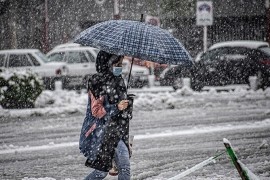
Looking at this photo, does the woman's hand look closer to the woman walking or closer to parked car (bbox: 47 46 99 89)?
the woman walking

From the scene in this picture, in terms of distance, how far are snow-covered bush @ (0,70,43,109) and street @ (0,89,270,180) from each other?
1.30 meters

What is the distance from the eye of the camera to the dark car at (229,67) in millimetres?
17719

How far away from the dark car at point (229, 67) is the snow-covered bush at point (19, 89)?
6134 millimetres

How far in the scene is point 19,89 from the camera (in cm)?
1393

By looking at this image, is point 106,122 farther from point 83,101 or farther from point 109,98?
point 83,101

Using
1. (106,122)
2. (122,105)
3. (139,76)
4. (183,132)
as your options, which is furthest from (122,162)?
(139,76)

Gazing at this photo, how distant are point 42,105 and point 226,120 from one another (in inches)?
223

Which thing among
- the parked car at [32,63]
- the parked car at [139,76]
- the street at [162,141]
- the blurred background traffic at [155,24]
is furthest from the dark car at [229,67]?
the parked car at [32,63]

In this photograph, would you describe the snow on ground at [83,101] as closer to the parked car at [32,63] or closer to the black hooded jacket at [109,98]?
the parked car at [32,63]

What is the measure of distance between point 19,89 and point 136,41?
995 centimetres

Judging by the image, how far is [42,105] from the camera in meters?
14.6

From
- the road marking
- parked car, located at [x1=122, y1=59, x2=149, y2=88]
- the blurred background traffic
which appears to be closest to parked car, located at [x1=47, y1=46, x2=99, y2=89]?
the blurred background traffic

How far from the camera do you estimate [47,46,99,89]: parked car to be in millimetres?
18938

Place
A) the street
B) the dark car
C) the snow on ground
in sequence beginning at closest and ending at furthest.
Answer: the street
the snow on ground
the dark car
